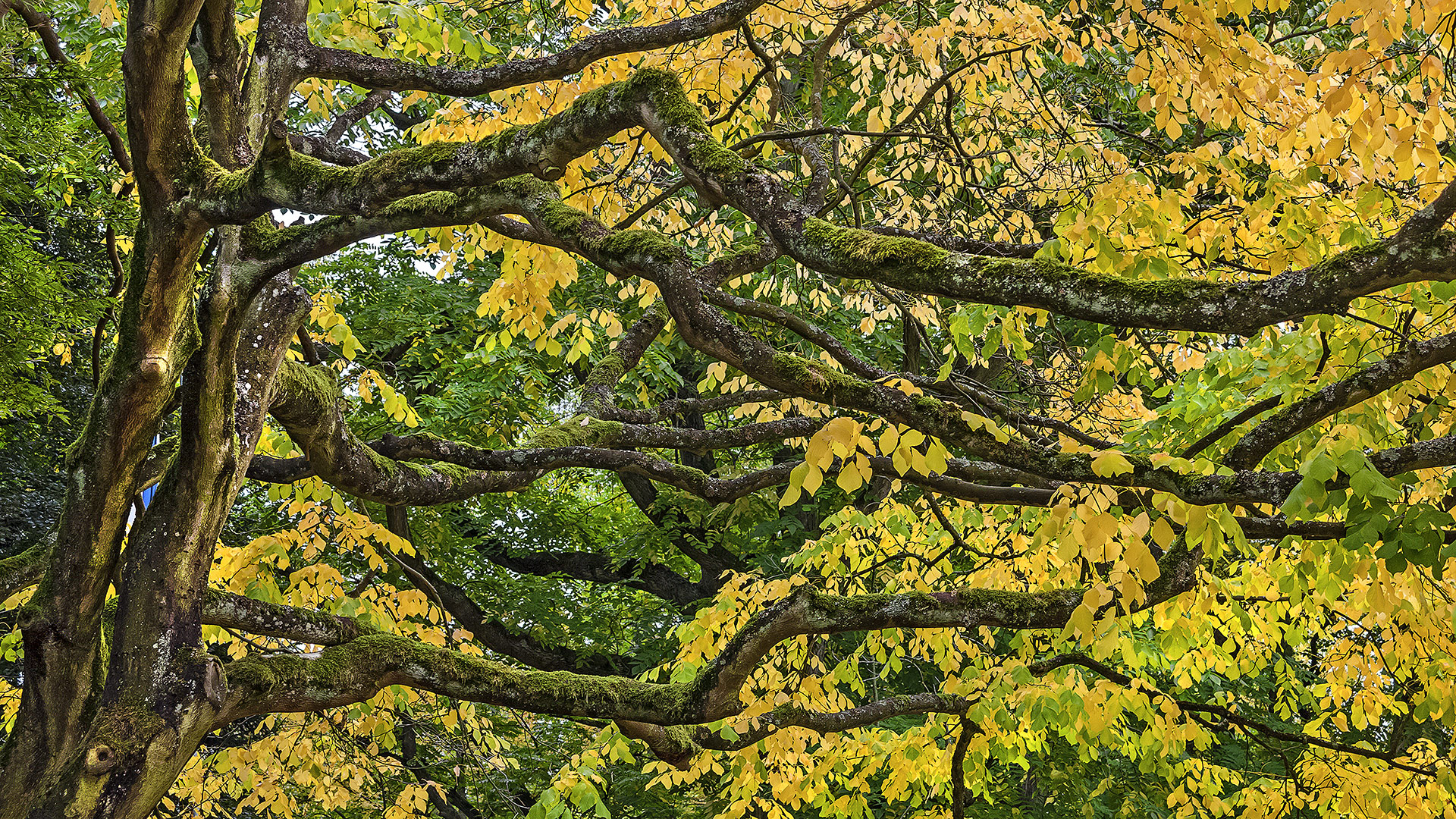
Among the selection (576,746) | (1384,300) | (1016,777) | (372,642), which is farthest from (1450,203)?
(576,746)

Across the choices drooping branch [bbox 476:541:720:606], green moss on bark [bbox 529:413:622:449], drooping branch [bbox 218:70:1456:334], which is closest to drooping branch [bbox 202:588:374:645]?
drooping branch [bbox 218:70:1456:334]

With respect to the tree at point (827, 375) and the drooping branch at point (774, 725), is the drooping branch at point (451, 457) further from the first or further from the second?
the drooping branch at point (774, 725)

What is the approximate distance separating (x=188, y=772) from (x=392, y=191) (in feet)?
15.1

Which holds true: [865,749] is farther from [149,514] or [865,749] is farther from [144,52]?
[144,52]

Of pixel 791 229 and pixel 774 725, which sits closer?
pixel 791 229

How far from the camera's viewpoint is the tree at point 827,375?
3559 mm

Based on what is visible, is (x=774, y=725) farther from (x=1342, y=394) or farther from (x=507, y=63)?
(x=507, y=63)

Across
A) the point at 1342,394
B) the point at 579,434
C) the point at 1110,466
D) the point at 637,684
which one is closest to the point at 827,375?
the point at 1110,466

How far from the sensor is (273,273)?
4.18 metres

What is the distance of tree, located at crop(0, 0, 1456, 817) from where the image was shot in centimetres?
356

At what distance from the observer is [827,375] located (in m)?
3.59

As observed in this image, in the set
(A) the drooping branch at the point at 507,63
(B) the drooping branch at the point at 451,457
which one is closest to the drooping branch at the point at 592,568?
(B) the drooping branch at the point at 451,457

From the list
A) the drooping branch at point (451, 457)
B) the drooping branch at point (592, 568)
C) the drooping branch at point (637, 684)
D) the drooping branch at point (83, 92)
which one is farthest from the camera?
the drooping branch at point (592, 568)

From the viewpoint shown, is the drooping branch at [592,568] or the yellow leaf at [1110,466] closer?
the yellow leaf at [1110,466]
